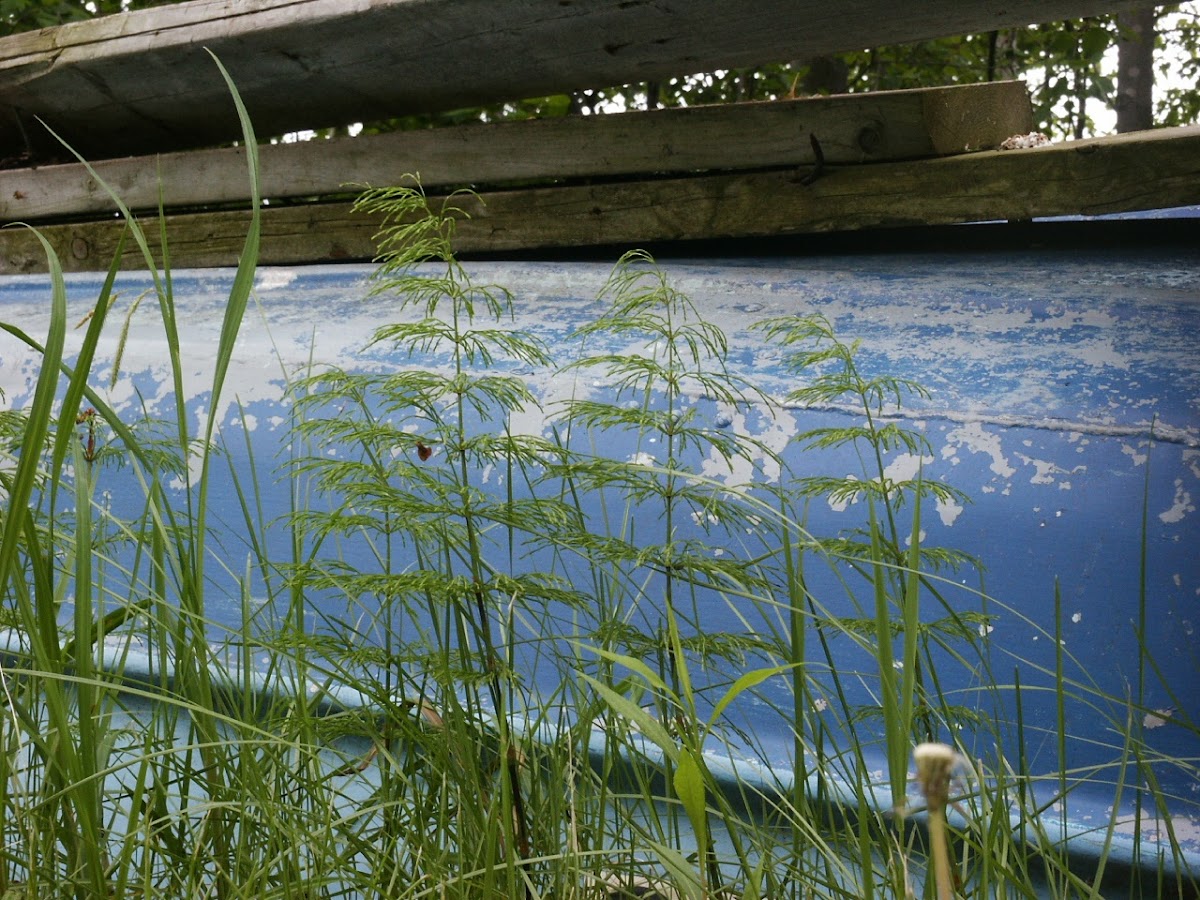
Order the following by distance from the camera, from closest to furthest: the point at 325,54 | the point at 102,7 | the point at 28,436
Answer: the point at 28,436 < the point at 325,54 < the point at 102,7

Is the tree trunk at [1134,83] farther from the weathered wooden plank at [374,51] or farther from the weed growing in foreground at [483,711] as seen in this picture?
the weed growing in foreground at [483,711]

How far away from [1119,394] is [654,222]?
1099mm

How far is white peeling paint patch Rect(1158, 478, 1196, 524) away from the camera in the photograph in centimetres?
145

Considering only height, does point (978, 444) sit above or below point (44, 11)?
below

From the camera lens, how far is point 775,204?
235cm

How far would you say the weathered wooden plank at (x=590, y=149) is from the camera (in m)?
2.21

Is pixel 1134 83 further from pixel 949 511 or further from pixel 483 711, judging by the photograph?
pixel 483 711

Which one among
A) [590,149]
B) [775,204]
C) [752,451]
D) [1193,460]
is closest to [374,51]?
[590,149]

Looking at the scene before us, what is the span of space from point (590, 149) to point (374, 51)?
515 millimetres

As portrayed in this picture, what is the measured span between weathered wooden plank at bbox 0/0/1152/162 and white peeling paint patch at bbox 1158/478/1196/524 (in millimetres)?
892

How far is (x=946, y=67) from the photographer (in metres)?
7.04

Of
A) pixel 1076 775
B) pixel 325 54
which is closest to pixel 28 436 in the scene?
pixel 1076 775

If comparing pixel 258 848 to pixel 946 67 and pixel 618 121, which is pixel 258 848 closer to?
pixel 618 121

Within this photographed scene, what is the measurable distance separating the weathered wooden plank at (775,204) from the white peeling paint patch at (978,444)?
27.7 inches
